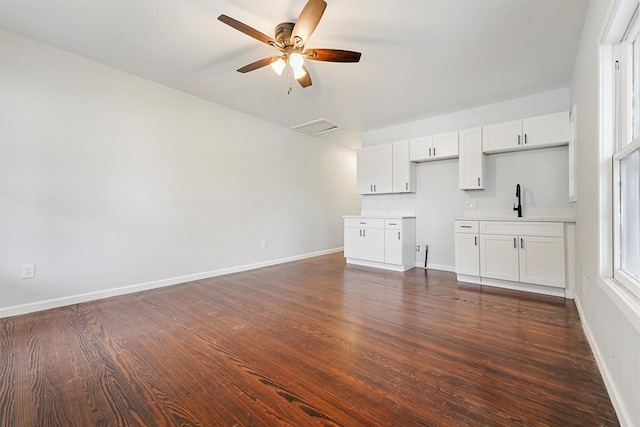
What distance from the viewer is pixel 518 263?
306cm

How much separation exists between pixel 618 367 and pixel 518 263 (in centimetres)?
205

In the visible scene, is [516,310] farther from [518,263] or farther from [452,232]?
[452,232]

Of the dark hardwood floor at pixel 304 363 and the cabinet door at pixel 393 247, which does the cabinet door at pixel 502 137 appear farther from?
the dark hardwood floor at pixel 304 363

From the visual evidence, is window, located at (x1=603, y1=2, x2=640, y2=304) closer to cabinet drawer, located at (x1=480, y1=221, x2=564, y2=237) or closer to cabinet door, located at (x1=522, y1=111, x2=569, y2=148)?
cabinet drawer, located at (x1=480, y1=221, x2=564, y2=237)

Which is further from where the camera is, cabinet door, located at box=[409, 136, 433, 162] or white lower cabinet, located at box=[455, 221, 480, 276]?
cabinet door, located at box=[409, 136, 433, 162]

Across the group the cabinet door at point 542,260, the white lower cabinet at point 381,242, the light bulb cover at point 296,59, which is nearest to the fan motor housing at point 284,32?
the light bulb cover at point 296,59

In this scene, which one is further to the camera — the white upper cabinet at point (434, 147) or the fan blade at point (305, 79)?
the white upper cabinet at point (434, 147)

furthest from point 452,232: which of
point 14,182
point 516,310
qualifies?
point 14,182

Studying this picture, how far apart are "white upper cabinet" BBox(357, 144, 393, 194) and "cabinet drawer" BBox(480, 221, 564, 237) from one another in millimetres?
1677

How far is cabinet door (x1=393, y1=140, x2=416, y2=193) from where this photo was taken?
14.3 feet

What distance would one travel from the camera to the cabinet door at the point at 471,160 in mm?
3662

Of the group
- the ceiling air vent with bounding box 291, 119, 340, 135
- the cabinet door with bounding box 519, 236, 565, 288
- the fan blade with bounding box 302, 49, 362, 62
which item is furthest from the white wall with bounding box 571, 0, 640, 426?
the ceiling air vent with bounding box 291, 119, 340, 135

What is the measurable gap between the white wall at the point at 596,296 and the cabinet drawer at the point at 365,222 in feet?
8.03

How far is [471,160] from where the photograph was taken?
3725 millimetres
